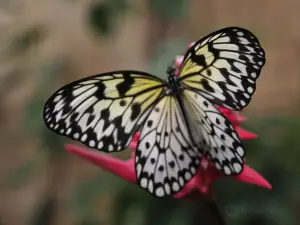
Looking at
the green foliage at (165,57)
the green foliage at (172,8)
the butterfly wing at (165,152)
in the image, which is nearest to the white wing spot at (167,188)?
the butterfly wing at (165,152)

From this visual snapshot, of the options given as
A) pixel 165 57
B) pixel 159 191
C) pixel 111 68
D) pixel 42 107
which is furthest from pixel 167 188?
pixel 111 68

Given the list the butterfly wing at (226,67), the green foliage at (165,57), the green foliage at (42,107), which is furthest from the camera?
the green foliage at (42,107)

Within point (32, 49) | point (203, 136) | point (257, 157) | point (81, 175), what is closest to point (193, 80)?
point (203, 136)

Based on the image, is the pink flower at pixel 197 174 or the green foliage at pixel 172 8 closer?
A: the pink flower at pixel 197 174

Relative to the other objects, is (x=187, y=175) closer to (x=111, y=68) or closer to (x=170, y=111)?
(x=170, y=111)

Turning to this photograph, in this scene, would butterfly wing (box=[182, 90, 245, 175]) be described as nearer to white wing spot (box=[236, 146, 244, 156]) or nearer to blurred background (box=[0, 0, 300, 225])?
white wing spot (box=[236, 146, 244, 156])

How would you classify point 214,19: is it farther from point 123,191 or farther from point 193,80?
point 193,80

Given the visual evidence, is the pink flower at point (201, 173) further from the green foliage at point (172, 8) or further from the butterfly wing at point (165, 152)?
the green foliage at point (172, 8)
